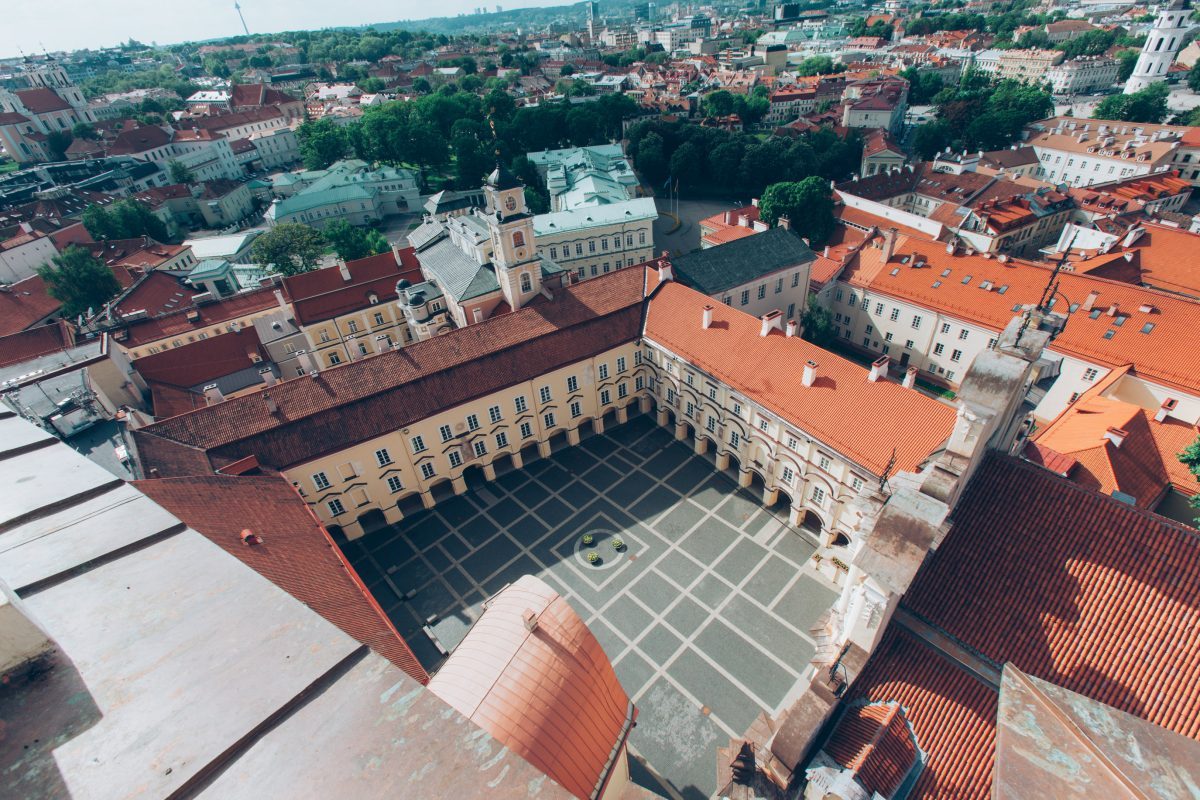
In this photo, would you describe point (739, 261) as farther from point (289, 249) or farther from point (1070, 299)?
point (289, 249)

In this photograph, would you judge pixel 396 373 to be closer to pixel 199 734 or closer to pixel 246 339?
pixel 246 339

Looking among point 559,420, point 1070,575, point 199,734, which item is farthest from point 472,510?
point 199,734

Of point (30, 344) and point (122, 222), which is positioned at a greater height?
point (30, 344)

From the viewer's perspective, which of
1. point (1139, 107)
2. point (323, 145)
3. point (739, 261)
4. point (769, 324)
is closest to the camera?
point (769, 324)

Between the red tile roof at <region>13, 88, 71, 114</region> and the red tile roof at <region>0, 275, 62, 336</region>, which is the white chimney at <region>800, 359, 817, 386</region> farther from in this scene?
the red tile roof at <region>13, 88, 71, 114</region>

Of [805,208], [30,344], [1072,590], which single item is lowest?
[805,208]

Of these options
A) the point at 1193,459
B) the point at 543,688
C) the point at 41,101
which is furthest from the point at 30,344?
the point at 41,101

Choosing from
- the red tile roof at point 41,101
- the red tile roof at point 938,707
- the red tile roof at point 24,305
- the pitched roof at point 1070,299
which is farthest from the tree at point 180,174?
the red tile roof at point 938,707
